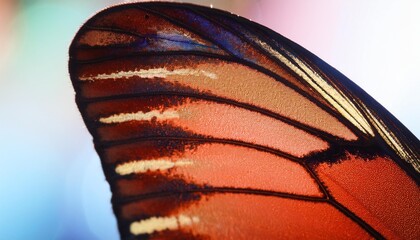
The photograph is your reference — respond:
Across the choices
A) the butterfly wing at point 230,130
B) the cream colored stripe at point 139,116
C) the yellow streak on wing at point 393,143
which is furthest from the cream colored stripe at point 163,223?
the yellow streak on wing at point 393,143

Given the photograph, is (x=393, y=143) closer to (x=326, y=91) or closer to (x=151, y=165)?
(x=326, y=91)

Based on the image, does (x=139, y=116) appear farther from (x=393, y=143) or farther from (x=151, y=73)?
(x=393, y=143)

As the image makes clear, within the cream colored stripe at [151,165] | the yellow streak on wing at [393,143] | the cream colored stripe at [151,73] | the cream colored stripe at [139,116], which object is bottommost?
the yellow streak on wing at [393,143]

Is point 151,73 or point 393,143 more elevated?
point 151,73

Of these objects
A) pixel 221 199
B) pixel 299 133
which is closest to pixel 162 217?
pixel 221 199

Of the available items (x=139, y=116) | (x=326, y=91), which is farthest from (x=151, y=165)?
(x=326, y=91)

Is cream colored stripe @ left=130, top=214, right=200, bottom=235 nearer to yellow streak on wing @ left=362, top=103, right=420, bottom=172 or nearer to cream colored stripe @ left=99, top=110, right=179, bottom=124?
cream colored stripe @ left=99, top=110, right=179, bottom=124

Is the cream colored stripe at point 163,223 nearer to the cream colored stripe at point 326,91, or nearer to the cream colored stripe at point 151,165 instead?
the cream colored stripe at point 151,165
